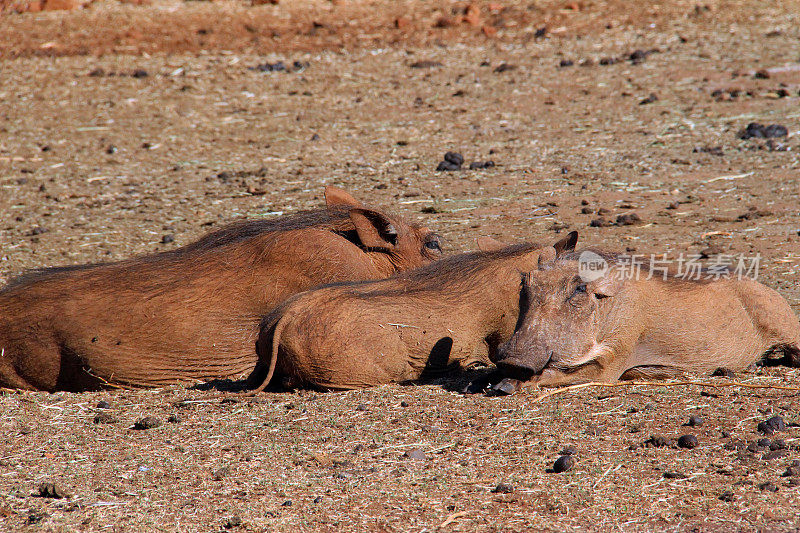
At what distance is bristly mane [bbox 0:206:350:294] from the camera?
15.6ft

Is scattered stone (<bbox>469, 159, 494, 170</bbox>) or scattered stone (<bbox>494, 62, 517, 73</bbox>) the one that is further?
scattered stone (<bbox>494, 62, 517, 73</bbox>)

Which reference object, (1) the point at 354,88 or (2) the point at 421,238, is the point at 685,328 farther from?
(1) the point at 354,88

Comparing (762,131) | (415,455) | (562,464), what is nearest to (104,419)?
(415,455)

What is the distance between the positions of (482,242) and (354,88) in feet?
17.2

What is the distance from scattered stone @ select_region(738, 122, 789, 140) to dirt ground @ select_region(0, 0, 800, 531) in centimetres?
7

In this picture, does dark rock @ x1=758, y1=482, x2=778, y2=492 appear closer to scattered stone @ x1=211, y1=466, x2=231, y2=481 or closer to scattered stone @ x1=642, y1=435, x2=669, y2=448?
scattered stone @ x1=642, y1=435, x2=669, y2=448

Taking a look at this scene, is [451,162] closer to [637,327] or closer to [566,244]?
[566,244]

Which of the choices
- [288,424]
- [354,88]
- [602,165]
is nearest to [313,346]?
[288,424]

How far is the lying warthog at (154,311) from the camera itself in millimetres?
4414

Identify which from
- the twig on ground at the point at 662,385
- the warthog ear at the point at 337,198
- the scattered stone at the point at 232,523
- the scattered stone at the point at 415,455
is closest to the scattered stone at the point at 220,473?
the scattered stone at the point at 232,523

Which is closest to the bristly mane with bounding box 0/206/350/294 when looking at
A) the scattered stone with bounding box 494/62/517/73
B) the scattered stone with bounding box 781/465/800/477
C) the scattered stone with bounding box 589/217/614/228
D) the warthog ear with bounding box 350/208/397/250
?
the warthog ear with bounding box 350/208/397/250

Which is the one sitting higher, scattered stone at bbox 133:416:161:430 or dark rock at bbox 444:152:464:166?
dark rock at bbox 444:152:464:166

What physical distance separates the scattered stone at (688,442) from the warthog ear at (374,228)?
2.01 meters
